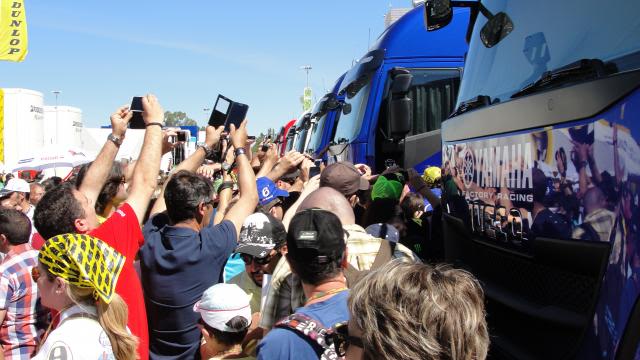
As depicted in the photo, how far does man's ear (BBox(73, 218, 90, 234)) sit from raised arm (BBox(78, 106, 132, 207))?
23 cm

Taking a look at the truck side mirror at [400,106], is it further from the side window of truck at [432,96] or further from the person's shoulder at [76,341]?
the person's shoulder at [76,341]

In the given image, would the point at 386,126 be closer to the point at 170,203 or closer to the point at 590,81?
the point at 170,203

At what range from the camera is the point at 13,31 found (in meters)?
12.8

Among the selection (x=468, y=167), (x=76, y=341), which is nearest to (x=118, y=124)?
(x=76, y=341)

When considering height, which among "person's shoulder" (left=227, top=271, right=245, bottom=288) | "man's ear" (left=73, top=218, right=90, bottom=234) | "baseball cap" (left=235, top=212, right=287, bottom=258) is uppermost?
"man's ear" (left=73, top=218, right=90, bottom=234)

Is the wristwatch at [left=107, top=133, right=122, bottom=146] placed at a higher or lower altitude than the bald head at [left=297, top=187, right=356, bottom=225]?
higher

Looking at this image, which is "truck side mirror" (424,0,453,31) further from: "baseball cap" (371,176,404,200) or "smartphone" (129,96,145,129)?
"smartphone" (129,96,145,129)

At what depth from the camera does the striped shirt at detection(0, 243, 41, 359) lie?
374cm

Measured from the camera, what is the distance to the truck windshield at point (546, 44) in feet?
7.41

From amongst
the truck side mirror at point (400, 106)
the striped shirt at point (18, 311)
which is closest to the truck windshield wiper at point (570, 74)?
the truck side mirror at point (400, 106)

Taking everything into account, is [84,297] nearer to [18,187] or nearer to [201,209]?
[201,209]

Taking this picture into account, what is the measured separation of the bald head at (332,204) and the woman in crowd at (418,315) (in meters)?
1.86

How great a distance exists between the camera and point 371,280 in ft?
5.25

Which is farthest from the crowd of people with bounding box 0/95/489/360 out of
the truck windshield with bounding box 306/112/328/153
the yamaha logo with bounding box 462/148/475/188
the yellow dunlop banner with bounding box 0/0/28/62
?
the yellow dunlop banner with bounding box 0/0/28/62
